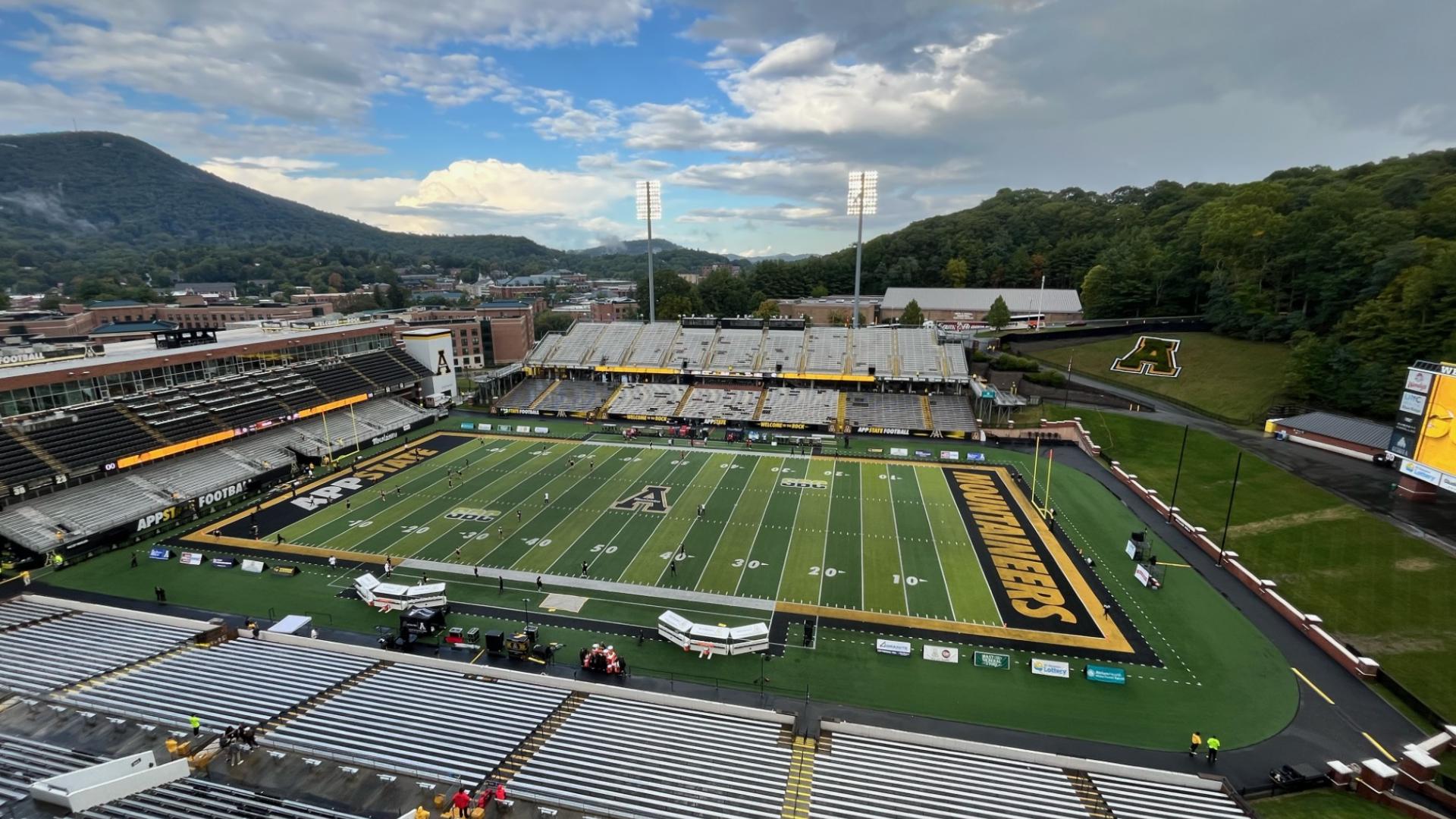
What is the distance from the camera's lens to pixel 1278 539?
86.8ft

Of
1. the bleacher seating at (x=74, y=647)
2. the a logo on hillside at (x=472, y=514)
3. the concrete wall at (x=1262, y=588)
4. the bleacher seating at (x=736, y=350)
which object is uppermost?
the bleacher seating at (x=736, y=350)

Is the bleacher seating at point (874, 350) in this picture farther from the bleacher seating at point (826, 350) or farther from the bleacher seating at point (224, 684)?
the bleacher seating at point (224, 684)

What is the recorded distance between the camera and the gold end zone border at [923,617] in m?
20.8

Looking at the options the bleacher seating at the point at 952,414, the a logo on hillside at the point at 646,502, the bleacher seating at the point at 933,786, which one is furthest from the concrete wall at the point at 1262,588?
the a logo on hillside at the point at 646,502

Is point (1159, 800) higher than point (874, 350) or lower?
lower

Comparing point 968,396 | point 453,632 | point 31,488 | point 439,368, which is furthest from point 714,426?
point 31,488

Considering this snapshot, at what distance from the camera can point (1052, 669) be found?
1891 centimetres

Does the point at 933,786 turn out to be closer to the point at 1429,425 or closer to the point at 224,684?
the point at 224,684

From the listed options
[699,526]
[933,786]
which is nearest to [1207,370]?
[699,526]

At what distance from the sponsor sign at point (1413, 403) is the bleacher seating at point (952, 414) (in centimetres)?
2293

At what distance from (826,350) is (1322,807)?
47.6m

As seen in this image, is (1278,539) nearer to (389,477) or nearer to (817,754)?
(817,754)

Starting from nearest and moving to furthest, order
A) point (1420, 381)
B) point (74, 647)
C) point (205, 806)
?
point (205, 806)
point (74, 647)
point (1420, 381)

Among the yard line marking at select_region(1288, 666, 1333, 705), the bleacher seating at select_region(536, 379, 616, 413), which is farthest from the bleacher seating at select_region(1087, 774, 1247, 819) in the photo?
the bleacher seating at select_region(536, 379, 616, 413)
